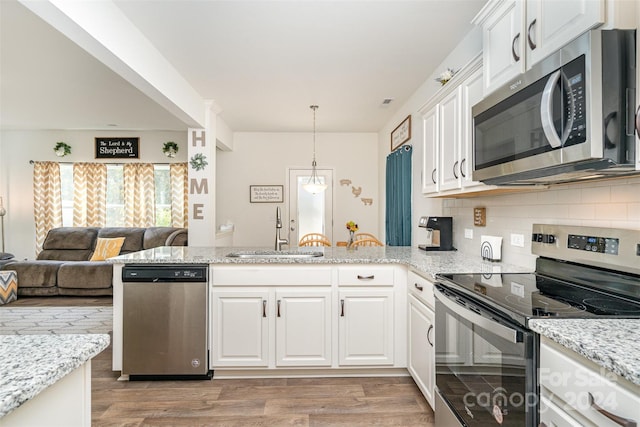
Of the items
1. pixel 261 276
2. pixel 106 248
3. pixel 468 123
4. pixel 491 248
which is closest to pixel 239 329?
pixel 261 276

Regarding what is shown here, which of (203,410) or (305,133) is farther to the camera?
(305,133)

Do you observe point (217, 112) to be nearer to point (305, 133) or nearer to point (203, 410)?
point (305, 133)

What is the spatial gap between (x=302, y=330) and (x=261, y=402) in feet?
1.66

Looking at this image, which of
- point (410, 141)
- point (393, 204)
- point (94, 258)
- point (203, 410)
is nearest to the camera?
point (203, 410)

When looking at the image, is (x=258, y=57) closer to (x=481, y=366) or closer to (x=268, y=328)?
(x=268, y=328)

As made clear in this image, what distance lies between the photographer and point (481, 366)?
1.41 meters

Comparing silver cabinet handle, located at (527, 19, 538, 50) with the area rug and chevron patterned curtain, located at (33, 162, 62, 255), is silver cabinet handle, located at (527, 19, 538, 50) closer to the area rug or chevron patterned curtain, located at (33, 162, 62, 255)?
the area rug

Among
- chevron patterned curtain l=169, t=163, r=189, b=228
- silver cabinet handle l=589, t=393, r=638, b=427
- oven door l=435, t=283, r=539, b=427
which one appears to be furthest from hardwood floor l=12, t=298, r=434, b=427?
chevron patterned curtain l=169, t=163, r=189, b=228

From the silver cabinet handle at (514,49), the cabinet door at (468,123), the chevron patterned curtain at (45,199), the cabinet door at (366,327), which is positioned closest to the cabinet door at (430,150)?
the cabinet door at (468,123)

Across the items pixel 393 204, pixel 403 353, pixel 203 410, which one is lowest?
pixel 203 410

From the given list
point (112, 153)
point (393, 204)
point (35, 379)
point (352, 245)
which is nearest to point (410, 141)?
point (393, 204)

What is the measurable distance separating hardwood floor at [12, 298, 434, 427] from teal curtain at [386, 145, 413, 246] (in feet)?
6.90

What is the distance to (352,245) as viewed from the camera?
Result: 3170 mm

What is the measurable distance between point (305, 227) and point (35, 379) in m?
5.83
